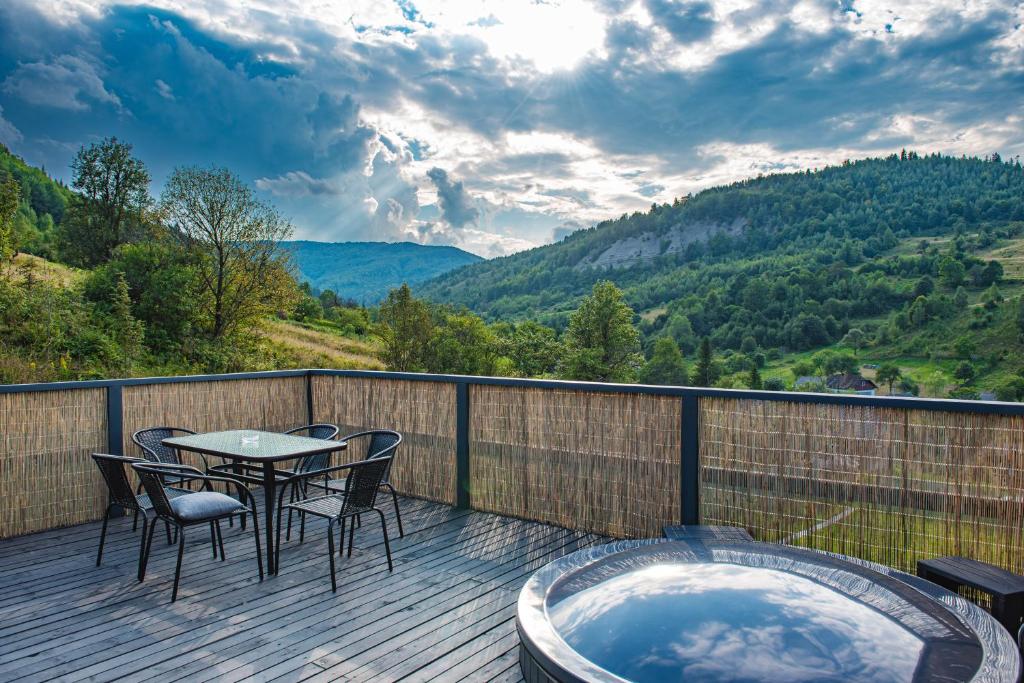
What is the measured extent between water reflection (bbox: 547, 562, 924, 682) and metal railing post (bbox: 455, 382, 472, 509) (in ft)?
7.76

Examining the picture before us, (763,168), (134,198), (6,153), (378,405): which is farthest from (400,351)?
(763,168)

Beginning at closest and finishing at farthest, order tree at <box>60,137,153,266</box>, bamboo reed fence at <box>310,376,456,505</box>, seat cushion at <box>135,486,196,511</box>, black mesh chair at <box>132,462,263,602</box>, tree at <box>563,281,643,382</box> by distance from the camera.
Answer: black mesh chair at <box>132,462,263,602</box> → seat cushion at <box>135,486,196,511</box> → bamboo reed fence at <box>310,376,456,505</box> → tree at <box>60,137,153,266</box> → tree at <box>563,281,643,382</box>

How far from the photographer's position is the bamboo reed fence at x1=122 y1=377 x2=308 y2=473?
4.94 m

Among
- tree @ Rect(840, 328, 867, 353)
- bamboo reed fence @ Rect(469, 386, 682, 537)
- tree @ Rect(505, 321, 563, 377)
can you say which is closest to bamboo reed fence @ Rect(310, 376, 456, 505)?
bamboo reed fence @ Rect(469, 386, 682, 537)

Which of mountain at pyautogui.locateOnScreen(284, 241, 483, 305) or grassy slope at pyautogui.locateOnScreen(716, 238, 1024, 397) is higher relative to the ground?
mountain at pyautogui.locateOnScreen(284, 241, 483, 305)

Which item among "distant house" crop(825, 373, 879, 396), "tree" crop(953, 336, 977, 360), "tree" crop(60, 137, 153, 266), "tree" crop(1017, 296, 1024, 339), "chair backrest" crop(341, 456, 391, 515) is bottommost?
"distant house" crop(825, 373, 879, 396)

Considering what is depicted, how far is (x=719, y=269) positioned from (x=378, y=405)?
51655 millimetres

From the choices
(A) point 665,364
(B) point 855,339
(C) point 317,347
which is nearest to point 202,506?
(C) point 317,347

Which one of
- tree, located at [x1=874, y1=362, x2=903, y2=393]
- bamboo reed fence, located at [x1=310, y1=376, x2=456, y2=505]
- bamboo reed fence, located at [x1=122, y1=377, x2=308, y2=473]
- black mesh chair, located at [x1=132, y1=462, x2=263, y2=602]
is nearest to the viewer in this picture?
black mesh chair, located at [x1=132, y1=462, x2=263, y2=602]

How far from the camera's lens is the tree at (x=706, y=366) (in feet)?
151

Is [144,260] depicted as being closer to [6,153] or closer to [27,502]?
[6,153]

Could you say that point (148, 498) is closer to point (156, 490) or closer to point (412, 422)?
point (156, 490)

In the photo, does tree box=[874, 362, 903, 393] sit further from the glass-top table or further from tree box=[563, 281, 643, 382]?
the glass-top table

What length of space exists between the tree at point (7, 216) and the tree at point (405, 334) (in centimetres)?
2268
